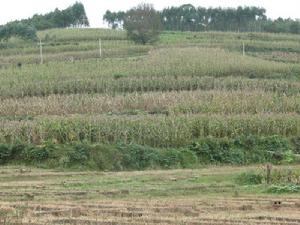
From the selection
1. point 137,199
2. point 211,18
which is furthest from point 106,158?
point 211,18

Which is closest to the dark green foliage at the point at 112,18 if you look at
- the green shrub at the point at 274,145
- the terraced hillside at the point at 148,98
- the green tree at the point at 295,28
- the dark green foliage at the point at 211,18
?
the dark green foliage at the point at 211,18

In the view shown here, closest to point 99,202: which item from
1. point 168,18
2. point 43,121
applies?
point 43,121

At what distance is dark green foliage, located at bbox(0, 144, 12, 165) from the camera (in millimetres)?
18344

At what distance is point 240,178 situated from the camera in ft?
52.8

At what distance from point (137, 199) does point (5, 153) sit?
635 centimetres

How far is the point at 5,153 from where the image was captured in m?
18.4

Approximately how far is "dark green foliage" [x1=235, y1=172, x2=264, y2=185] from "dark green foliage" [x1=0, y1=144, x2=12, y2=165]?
694 centimetres

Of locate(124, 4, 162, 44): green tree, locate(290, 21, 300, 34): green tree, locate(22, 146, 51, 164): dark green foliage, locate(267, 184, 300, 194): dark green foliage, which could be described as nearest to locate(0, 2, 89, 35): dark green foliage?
locate(290, 21, 300, 34): green tree

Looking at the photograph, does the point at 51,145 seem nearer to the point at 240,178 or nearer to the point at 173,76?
the point at 240,178

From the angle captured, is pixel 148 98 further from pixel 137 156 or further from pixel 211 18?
pixel 211 18

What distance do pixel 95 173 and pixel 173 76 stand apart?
14.7 m

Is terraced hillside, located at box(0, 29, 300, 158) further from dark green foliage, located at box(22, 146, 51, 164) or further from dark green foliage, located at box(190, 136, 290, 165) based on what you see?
dark green foliage, located at box(22, 146, 51, 164)

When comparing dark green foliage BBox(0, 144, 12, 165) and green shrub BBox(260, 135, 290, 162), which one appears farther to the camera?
green shrub BBox(260, 135, 290, 162)

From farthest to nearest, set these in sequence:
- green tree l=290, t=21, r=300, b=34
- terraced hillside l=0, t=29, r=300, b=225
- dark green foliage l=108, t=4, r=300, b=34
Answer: dark green foliage l=108, t=4, r=300, b=34
green tree l=290, t=21, r=300, b=34
terraced hillside l=0, t=29, r=300, b=225
